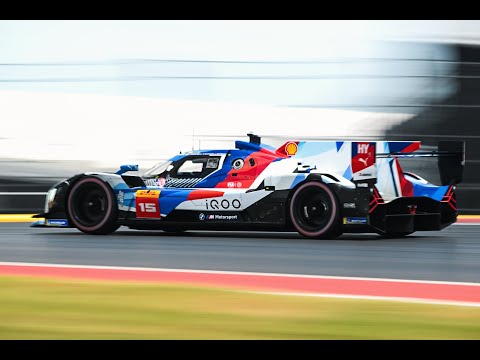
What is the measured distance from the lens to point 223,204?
11.5 metres

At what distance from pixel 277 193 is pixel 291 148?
2.37 ft

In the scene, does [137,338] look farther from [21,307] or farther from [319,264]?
[319,264]

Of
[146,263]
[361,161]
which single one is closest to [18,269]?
[146,263]

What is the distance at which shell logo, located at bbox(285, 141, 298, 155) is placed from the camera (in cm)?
1164

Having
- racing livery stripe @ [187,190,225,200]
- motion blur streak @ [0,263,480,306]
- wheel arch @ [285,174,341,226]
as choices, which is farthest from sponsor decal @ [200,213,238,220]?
motion blur streak @ [0,263,480,306]

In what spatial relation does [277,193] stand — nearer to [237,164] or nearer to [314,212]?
[314,212]

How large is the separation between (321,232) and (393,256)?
5.82 feet

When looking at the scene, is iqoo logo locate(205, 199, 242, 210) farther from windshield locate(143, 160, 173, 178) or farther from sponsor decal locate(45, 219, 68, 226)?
sponsor decal locate(45, 219, 68, 226)

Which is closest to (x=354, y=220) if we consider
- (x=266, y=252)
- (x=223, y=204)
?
(x=266, y=252)

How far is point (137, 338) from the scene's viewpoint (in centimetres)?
507

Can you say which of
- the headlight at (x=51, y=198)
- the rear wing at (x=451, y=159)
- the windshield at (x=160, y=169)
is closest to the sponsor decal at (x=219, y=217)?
the windshield at (x=160, y=169)

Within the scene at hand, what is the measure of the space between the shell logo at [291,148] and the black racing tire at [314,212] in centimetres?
68

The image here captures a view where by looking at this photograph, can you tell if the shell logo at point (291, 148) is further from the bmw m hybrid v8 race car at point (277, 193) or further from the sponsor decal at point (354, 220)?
the sponsor decal at point (354, 220)

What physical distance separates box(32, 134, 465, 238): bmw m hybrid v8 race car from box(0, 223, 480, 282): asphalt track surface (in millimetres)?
236
